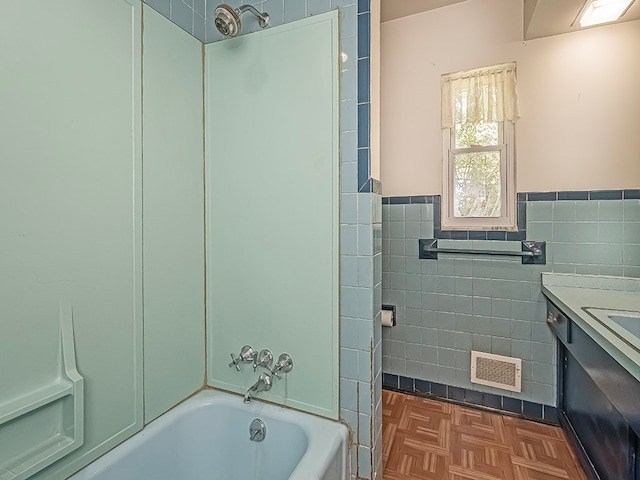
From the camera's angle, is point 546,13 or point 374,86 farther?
point 546,13

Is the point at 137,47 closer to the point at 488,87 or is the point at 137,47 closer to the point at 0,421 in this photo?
the point at 0,421

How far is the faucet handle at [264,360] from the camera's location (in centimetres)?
152

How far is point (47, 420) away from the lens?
1025 millimetres

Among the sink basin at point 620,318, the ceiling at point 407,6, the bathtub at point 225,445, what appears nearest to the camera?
the bathtub at point 225,445

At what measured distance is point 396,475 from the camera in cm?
162

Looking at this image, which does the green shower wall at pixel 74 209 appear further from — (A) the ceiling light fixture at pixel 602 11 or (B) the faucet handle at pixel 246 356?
(A) the ceiling light fixture at pixel 602 11

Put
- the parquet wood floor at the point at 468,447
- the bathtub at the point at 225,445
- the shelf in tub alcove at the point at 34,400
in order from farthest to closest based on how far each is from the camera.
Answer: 1. the parquet wood floor at the point at 468,447
2. the bathtub at the point at 225,445
3. the shelf in tub alcove at the point at 34,400

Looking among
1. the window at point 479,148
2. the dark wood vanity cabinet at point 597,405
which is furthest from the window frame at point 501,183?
the dark wood vanity cabinet at point 597,405

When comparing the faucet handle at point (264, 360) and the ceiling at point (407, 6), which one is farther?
the ceiling at point (407, 6)

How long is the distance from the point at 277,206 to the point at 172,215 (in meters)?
0.46

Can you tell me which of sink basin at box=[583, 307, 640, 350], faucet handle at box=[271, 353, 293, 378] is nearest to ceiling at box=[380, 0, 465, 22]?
sink basin at box=[583, 307, 640, 350]

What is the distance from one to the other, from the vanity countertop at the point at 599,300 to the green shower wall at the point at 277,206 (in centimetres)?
95

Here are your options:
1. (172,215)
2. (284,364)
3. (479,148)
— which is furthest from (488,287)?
(172,215)

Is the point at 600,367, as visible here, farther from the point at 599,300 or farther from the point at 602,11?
the point at 602,11
